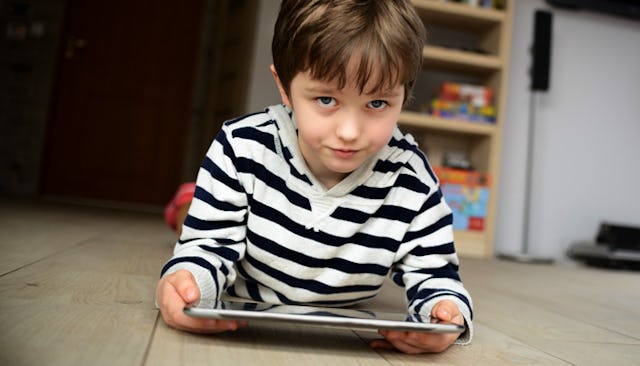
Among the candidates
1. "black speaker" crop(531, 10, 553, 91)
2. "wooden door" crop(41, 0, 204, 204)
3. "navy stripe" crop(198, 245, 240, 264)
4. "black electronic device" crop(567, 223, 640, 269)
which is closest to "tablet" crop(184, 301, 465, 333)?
"navy stripe" crop(198, 245, 240, 264)

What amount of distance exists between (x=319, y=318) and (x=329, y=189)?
0.83 feet

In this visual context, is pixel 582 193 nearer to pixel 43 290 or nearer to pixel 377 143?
pixel 377 143

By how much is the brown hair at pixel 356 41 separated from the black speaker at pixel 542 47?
2084 mm

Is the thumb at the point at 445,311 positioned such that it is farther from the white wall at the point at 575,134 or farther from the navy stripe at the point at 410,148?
the white wall at the point at 575,134

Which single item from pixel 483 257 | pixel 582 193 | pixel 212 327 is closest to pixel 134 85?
pixel 483 257

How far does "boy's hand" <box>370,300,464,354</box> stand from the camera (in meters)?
0.60

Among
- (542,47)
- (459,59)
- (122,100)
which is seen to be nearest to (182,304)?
(459,59)

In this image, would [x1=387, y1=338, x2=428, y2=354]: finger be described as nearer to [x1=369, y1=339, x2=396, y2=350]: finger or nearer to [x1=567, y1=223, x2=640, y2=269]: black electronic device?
[x1=369, y1=339, x2=396, y2=350]: finger

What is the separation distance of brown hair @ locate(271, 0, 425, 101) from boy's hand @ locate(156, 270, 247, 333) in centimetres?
26

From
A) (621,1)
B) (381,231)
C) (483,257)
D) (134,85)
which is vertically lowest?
(483,257)

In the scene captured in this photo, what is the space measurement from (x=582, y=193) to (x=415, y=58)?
2.38m

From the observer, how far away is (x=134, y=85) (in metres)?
3.51

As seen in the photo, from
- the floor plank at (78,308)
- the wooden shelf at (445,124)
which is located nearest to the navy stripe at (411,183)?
the floor plank at (78,308)

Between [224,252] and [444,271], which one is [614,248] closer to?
[444,271]
